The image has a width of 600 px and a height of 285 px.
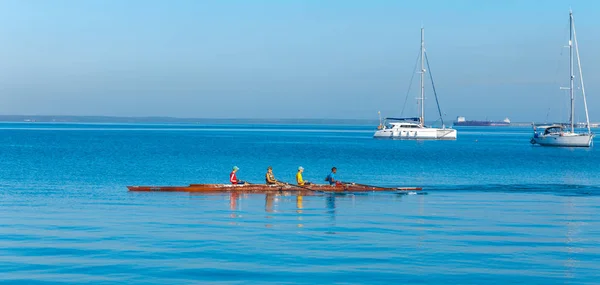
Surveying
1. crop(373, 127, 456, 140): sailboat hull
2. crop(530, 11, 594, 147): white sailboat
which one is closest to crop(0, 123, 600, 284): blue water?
crop(530, 11, 594, 147): white sailboat

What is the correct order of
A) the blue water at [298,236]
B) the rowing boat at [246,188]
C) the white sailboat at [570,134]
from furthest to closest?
the white sailboat at [570,134]
the rowing boat at [246,188]
the blue water at [298,236]

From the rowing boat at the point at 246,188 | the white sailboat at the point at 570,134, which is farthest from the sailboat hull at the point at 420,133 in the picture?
the rowing boat at the point at 246,188

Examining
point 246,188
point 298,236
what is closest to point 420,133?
point 246,188

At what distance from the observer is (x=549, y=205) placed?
37.6 m

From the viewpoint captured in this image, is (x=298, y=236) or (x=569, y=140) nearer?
(x=298, y=236)

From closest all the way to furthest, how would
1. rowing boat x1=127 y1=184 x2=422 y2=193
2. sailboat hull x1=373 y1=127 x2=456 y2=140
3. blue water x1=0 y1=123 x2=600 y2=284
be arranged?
1. blue water x1=0 y1=123 x2=600 y2=284
2. rowing boat x1=127 y1=184 x2=422 y2=193
3. sailboat hull x1=373 y1=127 x2=456 y2=140

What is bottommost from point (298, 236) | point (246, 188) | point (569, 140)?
point (298, 236)

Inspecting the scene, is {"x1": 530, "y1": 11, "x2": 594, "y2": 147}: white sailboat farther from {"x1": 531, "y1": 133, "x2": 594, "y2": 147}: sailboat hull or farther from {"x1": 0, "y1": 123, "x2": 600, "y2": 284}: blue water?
{"x1": 0, "y1": 123, "x2": 600, "y2": 284}: blue water

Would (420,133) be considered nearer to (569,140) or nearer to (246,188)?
(569,140)

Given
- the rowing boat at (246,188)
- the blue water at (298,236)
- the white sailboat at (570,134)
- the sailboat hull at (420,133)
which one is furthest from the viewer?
the sailboat hull at (420,133)

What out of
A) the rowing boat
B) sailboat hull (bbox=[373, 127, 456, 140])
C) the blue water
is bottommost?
the blue water

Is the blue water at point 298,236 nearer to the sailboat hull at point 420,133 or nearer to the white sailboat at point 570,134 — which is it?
the white sailboat at point 570,134

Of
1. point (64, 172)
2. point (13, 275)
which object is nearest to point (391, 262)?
point (13, 275)

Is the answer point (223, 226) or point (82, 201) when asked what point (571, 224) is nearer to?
point (223, 226)
